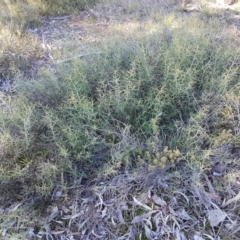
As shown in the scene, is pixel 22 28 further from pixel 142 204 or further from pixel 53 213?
pixel 142 204

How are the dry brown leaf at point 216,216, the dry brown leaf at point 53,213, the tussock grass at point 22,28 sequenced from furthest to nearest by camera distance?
the tussock grass at point 22,28 < the dry brown leaf at point 53,213 < the dry brown leaf at point 216,216

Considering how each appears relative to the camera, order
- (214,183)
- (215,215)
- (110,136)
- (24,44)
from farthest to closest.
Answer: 1. (24,44)
2. (110,136)
3. (214,183)
4. (215,215)

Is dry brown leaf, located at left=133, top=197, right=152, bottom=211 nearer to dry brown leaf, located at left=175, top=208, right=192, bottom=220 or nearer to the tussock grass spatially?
dry brown leaf, located at left=175, top=208, right=192, bottom=220

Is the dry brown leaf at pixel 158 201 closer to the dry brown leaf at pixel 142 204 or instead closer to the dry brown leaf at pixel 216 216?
the dry brown leaf at pixel 142 204

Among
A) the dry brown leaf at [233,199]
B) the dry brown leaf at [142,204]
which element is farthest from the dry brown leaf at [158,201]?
the dry brown leaf at [233,199]

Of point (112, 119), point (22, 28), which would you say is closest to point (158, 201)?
point (112, 119)

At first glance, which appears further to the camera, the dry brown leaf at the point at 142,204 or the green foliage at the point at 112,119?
the green foliage at the point at 112,119

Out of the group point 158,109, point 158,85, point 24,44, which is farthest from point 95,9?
point 158,109

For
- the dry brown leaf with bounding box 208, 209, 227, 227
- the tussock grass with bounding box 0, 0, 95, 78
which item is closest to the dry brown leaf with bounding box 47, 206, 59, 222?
the dry brown leaf with bounding box 208, 209, 227, 227

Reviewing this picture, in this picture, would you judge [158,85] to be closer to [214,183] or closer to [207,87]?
[207,87]

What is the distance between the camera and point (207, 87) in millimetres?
2445

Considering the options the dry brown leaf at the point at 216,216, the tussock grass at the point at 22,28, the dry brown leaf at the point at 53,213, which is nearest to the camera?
the dry brown leaf at the point at 216,216

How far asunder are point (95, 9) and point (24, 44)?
203cm

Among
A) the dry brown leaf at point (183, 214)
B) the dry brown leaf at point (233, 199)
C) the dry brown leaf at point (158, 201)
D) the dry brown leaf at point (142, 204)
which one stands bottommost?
the dry brown leaf at point (183, 214)
